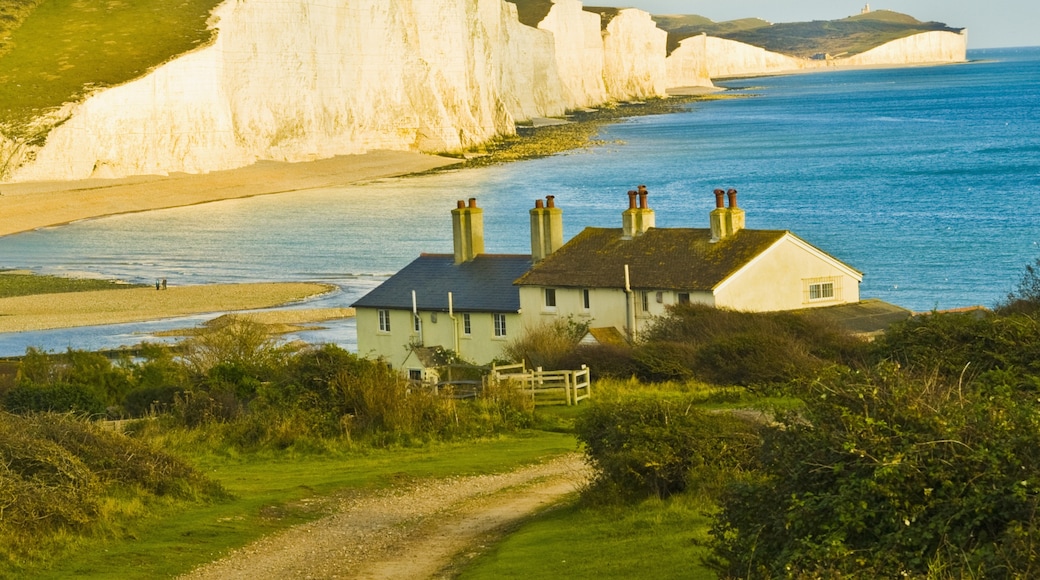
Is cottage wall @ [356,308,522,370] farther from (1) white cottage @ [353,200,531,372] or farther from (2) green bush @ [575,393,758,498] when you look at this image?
(2) green bush @ [575,393,758,498]

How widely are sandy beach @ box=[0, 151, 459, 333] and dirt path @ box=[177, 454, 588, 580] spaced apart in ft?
86.1

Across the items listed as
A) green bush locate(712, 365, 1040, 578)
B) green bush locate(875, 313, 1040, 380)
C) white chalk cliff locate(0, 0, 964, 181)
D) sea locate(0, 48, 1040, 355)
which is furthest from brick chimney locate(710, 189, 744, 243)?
white chalk cliff locate(0, 0, 964, 181)

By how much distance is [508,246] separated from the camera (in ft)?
203

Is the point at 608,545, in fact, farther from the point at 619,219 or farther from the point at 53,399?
the point at 619,219

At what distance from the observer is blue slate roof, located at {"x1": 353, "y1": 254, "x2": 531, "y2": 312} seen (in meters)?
32.1

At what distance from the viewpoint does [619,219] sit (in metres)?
69.6

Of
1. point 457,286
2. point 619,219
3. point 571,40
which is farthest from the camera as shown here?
point 571,40

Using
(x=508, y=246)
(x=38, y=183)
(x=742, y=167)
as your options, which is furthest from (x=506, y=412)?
(x=742, y=167)

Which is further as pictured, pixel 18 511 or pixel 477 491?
pixel 477 491

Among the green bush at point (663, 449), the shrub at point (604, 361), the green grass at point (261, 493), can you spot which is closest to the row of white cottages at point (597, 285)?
the shrub at point (604, 361)

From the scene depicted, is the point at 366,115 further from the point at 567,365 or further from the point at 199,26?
the point at 567,365

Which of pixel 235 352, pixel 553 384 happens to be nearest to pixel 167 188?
pixel 235 352

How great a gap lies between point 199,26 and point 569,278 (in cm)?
7295

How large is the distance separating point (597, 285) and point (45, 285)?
98.6 ft
